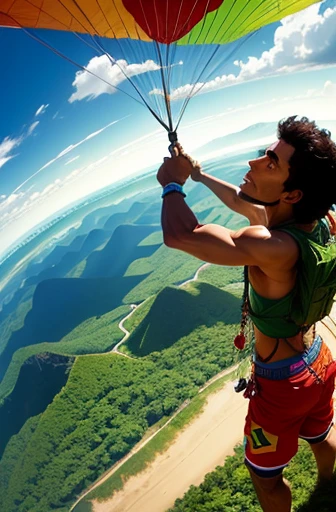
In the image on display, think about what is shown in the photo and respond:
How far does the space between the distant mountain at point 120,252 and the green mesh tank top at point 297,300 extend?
270 ft

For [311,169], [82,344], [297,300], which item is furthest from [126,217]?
[311,169]

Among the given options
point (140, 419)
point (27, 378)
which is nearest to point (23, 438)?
point (27, 378)

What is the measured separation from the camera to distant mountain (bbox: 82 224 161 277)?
8644cm

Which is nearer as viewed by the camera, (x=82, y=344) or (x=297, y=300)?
(x=297, y=300)

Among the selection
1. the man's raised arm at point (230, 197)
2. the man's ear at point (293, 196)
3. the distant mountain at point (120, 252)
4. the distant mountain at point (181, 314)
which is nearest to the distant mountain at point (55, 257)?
the distant mountain at point (120, 252)

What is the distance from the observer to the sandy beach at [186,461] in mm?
16203

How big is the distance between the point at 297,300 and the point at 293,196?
51cm

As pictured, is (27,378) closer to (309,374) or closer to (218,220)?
(309,374)

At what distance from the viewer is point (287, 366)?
1893 millimetres

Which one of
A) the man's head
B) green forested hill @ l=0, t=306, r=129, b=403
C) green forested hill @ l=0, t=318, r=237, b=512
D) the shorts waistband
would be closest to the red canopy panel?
the man's head

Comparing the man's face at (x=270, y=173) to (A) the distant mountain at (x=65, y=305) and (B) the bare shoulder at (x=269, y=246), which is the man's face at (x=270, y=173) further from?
(A) the distant mountain at (x=65, y=305)

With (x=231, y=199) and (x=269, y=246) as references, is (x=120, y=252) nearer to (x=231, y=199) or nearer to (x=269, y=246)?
(x=231, y=199)

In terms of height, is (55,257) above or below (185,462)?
above

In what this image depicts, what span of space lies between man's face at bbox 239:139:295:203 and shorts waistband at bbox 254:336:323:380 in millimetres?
952
